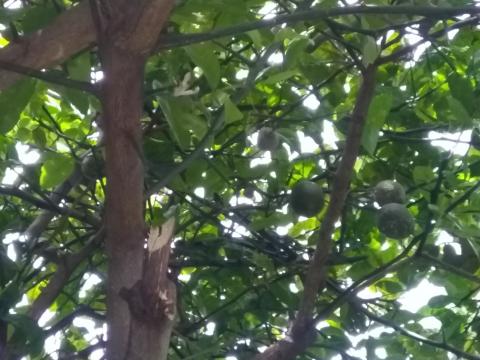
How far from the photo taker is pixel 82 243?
1616 mm

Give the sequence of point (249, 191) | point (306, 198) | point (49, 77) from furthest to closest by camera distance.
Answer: point (249, 191) < point (306, 198) < point (49, 77)

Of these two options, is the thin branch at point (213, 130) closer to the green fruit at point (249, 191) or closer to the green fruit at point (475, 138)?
the green fruit at point (475, 138)

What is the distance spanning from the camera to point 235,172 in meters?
1.46

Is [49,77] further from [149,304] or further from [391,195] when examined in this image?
[391,195]

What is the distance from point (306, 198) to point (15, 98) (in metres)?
0.50

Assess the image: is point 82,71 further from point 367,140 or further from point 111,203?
point 367,140

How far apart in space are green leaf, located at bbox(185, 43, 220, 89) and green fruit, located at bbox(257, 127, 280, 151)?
357 millimetres

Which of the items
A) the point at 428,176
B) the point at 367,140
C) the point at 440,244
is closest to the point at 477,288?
the point at 440,244

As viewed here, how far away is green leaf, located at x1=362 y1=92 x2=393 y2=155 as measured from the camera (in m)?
1.19

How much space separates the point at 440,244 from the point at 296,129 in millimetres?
294

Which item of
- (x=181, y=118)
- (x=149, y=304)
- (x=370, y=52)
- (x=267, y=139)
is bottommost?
(x=149, y=304)

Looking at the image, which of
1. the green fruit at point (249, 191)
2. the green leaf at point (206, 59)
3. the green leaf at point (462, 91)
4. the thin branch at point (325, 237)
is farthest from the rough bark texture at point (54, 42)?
the green fruit at point (249, 191)

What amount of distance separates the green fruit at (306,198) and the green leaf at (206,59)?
38 centimetres

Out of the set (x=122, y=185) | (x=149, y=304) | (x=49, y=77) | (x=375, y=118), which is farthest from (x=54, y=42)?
(x=375, y=118)
